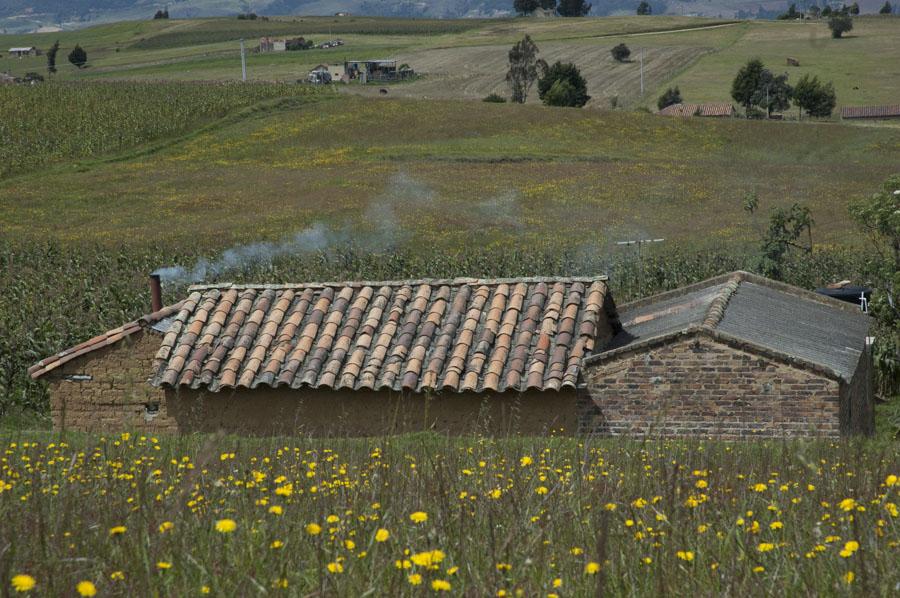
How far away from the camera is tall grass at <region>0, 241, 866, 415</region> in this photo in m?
26.6

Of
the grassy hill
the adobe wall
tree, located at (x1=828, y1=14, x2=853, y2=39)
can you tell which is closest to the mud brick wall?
the adobe wall

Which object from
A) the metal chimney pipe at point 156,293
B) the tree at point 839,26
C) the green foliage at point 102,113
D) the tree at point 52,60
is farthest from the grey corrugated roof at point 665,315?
the tree at point 52,60

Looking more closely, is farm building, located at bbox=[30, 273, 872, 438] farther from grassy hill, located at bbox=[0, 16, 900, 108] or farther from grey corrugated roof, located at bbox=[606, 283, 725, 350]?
grassy hill, located at bbox=[0, 16, 900, 108]

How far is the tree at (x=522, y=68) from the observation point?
113500mm

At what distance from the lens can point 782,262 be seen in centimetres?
3594

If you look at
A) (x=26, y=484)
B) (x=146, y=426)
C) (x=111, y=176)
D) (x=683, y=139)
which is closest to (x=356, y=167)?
(x=111, y=176)

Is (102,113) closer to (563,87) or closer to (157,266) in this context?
(157,266)

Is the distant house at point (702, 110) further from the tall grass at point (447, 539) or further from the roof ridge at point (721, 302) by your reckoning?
the tall grass at point (447, 539)

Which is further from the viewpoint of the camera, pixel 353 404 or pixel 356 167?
pixel 356 167

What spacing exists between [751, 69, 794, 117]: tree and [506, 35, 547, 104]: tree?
75.1 feet

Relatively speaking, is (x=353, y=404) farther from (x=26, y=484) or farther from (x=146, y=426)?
(x=26, y=484)

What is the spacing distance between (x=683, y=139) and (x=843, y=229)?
2625 cm

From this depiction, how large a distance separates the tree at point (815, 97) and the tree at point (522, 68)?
2623cm

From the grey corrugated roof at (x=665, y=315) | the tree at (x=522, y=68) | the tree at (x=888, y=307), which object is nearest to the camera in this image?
the grey corrugated roof at (x=665, y=315)
